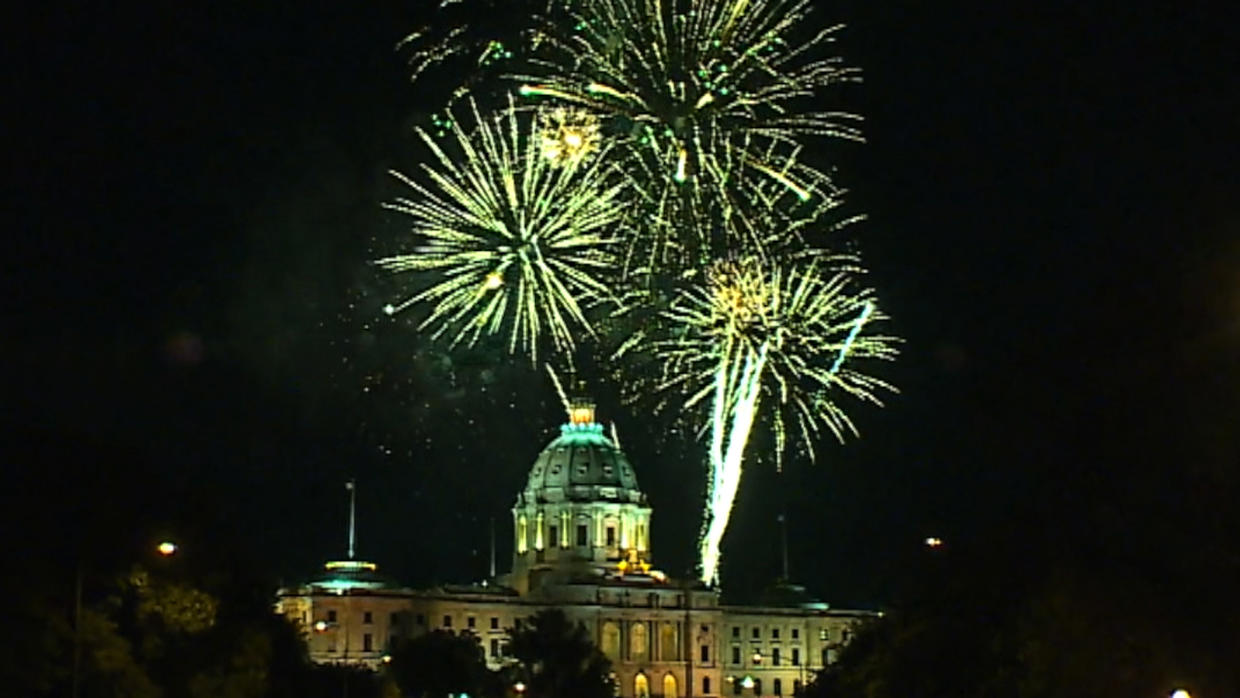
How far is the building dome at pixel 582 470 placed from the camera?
16300 cm

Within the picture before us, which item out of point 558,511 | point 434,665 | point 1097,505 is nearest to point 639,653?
point 558,511

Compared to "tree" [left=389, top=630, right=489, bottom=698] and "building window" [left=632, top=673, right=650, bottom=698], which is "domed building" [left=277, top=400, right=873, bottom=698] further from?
"tree" [left=389, top=630, right=489, bottom=698]

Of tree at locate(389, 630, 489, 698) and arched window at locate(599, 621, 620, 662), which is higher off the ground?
arched window at locate(599, 621, 620, 662)

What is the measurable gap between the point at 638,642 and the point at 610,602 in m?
5.13

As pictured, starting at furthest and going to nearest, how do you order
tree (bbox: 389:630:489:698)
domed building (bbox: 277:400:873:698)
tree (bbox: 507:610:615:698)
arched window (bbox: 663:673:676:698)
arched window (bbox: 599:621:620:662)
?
arched window (bbox: 663:673:676:698) → arched window (bbox: 599:621:620:662) → domed building (bbox: 277:400:873:698) → tree (bbox: 507:610:615:698) → tree (bbox: 389:630:489:698)

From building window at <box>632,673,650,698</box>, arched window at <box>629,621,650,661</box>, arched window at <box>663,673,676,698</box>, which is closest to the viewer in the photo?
building window at <box>632,673,650,698</box>

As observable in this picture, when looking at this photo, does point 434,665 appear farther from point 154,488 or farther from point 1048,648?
point 1048,648

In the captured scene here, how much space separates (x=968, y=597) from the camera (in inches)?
1981

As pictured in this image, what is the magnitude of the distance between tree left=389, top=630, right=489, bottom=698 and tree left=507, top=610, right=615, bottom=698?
16.7ft

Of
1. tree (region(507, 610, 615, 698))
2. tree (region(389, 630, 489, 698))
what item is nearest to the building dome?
tree (region(507, 610, 615, 698))

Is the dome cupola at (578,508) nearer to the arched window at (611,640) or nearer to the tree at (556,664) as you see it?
the arched window at (611,640)

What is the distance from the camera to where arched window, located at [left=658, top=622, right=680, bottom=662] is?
168m

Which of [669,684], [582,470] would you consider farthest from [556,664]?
[669,684]

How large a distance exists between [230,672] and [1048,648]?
63.5 feet
